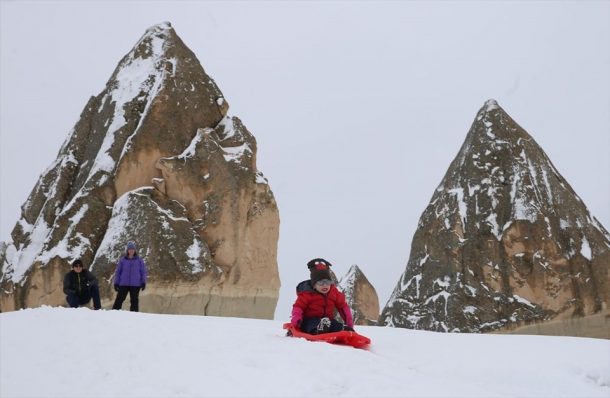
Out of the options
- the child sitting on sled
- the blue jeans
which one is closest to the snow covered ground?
the child sitting on sled

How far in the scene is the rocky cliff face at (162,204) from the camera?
1675 cm

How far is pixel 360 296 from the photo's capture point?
34500 mm

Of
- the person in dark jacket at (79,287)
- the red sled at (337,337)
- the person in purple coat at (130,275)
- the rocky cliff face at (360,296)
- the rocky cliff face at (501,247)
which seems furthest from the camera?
the rocky cliff face at (360,296)

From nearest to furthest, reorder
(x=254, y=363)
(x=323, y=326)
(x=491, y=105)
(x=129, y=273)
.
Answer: (x=254, y=363) < (x=323, y=326) < (x=129, y=273) < (x=491, y=105)

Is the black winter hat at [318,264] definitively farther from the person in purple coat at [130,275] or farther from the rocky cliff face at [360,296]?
the rocky cliff face at [360,296]

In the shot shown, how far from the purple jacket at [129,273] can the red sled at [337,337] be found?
5.24 meters

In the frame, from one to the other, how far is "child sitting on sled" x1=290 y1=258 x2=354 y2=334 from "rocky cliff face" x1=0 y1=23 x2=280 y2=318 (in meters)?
8.65

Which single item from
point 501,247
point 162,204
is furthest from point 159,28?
point 501,247

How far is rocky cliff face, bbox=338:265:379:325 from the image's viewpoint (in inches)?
1330

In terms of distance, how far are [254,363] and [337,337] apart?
4.62 feet

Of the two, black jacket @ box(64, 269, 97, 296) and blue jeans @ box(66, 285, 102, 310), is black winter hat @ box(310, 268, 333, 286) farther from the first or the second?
black jacket @ box(64, 269, 97, 296)

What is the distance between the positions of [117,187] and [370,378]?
1313cm

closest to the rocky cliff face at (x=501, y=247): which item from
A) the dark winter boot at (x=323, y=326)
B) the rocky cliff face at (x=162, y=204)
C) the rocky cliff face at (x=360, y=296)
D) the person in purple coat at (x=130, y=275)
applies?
the rocky cliff face at (x=162, y=204)

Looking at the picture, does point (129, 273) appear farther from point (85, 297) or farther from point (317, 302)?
point (317, 302)
